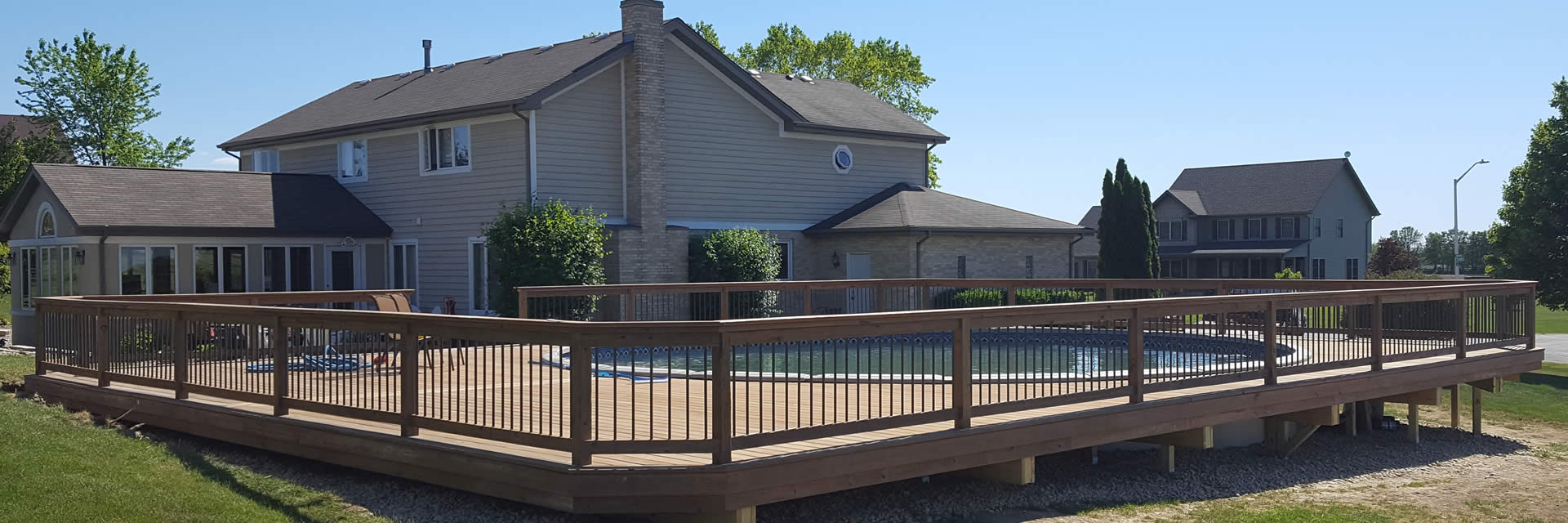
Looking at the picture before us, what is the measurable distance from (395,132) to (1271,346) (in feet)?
65.7

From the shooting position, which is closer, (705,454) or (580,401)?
(580,401)

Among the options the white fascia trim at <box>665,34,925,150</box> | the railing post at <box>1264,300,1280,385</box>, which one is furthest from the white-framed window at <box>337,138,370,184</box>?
the railing post at <box>1264,300,1280,385</box>

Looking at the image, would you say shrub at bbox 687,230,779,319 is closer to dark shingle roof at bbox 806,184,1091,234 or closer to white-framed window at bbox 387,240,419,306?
dark shingle roof at bbox 806,184,1091,234

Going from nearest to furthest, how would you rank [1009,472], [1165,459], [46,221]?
[1009,472]
[1165,459]
[46,221]

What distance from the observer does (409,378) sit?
8805 mm

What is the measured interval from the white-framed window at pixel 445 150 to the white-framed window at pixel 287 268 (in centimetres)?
292

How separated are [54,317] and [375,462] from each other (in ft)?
20.7

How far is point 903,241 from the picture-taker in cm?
2764

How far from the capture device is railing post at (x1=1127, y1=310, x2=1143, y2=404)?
10.1 m

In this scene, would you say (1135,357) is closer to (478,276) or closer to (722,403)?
(722,403)

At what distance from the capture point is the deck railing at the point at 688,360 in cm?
796

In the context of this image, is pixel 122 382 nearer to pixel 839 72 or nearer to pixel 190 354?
pixel 190 354

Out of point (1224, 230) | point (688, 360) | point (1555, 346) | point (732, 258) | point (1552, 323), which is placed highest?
point (1224, 230)

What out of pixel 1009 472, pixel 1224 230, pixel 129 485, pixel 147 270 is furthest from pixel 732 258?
pixel 1224 230
